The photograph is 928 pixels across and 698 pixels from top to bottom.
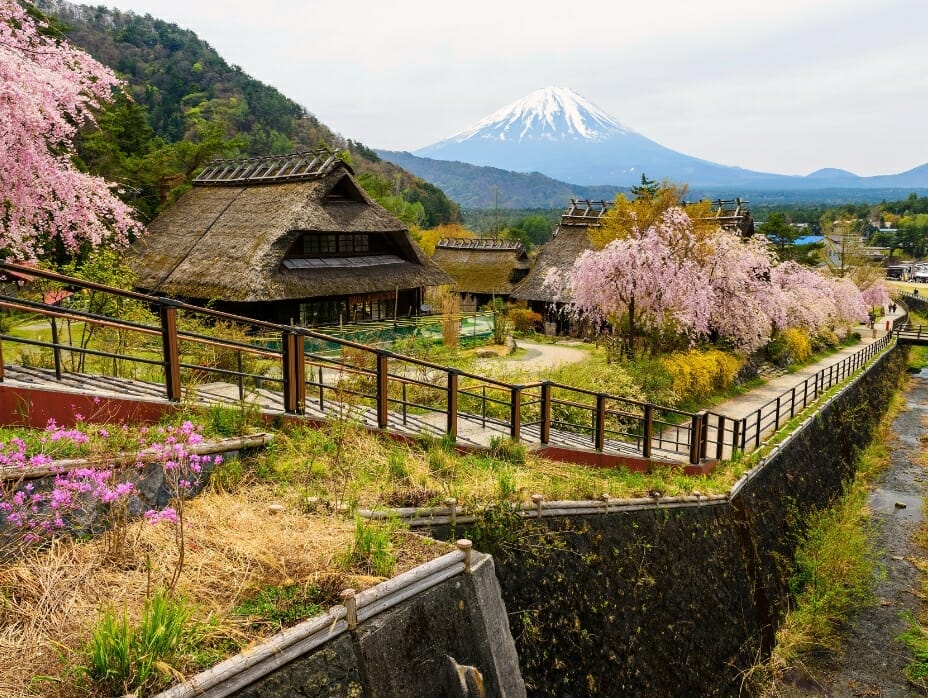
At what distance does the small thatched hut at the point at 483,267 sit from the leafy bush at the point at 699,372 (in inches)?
690

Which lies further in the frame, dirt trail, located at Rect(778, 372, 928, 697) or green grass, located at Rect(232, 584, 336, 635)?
dirt trail, located at Rect(778, 372, 928, 697)

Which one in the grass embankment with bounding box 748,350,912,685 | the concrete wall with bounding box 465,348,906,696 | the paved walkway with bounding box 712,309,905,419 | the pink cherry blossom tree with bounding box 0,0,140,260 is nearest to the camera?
the concrete wall with bounding box 465,348,906,696

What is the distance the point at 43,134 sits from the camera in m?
11.1

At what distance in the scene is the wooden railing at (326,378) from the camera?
602 centimetres

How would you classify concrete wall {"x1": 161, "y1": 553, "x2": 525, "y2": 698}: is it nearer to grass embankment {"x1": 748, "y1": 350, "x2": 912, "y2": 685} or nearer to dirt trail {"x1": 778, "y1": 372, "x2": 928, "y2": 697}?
grass embankment {"x1": 748, "y1": 350, "x2": 912, "y2": 685}

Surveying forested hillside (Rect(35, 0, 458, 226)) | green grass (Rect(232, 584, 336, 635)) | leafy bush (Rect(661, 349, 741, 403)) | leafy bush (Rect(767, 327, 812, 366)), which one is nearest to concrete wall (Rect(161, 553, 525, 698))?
green grass (Rect(232, 584, 336, 635))

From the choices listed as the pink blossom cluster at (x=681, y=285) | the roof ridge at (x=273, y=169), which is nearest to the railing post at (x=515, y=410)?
the pink blossom cluster at (x=681, y=285)

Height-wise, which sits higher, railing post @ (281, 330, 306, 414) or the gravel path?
railing post @ (281, 330, 306, 414)

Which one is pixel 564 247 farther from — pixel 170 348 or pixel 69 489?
pixel 69 489

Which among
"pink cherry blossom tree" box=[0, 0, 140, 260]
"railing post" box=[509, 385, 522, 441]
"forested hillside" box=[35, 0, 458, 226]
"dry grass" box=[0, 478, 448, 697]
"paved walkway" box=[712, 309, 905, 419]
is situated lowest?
"paved walkway" box=[712, 309, 905, 419]

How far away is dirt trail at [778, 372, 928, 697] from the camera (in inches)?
399

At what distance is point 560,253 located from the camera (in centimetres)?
3466

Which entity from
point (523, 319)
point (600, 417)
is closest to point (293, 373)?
point (600, 417)

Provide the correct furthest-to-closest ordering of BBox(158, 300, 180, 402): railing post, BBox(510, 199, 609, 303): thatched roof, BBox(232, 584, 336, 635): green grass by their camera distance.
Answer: BBox(510, 199, 609, 303): thatched roof, BBox(158, 300, 180, 402): railing post, BBox(232, 584, 336, 635): green grass
